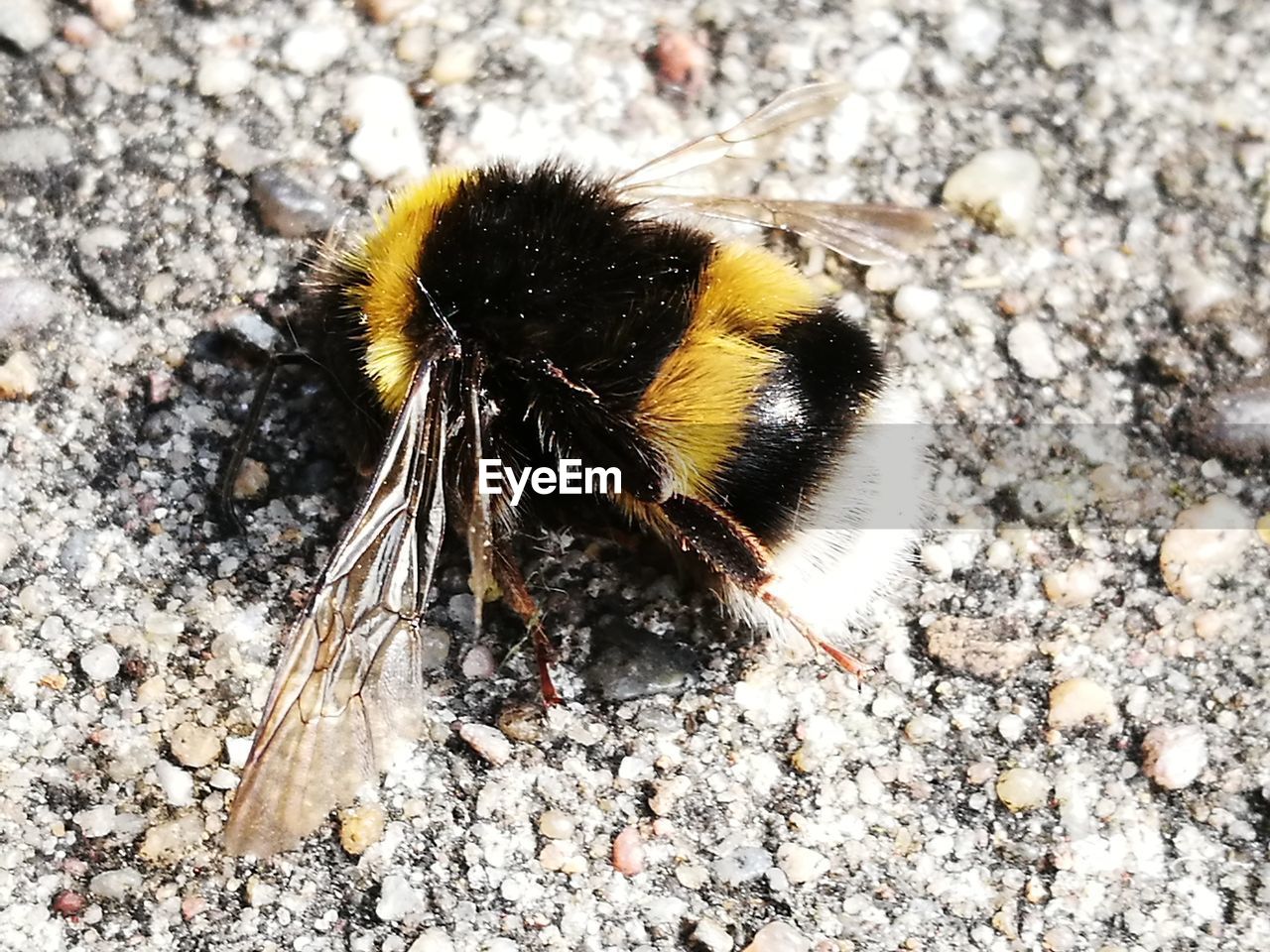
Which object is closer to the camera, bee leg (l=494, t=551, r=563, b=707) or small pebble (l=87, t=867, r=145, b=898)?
small pebble (l=87, t=867, r=145, b=898)

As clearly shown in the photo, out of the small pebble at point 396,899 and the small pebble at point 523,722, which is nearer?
the small pebble at point 396,899

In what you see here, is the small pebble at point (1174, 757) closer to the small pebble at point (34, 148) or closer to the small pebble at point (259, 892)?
the small pebble at point (259, 892)

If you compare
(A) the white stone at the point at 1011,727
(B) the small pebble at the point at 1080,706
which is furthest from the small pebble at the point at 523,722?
(B) the small pebble at the point at 1080,706

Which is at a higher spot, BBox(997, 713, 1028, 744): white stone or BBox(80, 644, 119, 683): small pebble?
BBox(997, 713, 1028, 744): white stone

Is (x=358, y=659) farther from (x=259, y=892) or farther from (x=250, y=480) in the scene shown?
(x=250, y=480)

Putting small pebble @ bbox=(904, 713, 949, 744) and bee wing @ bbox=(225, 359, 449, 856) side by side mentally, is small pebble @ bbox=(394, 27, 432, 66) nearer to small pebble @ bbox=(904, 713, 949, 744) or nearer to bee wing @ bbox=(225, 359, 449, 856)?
bee wing @ bbox=(225, 359, 449, 856)

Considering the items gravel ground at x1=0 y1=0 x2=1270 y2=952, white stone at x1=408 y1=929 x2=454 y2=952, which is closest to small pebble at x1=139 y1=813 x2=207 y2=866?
gravel ground at x1=0 y1=0 x2=1270 y2=952
